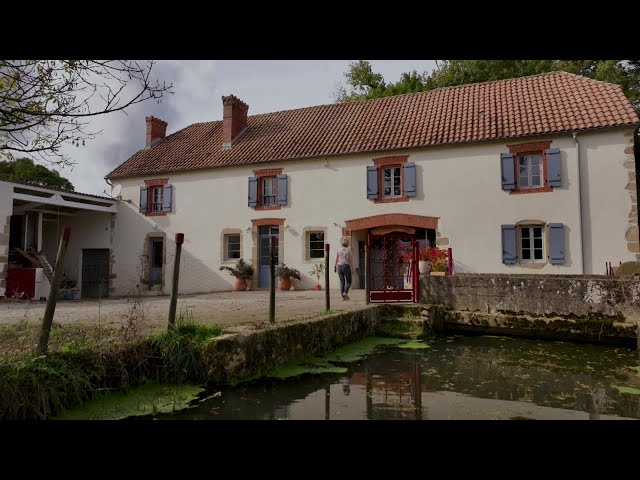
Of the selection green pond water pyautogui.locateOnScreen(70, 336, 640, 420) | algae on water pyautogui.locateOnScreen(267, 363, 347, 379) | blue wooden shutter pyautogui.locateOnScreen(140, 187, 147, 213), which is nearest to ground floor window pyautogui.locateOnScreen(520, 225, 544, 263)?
green pond water pyautogui.locateOnScreen(70, 336, 640, 420)

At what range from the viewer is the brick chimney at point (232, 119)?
57.7 feet

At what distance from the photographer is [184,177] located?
56.8 ft

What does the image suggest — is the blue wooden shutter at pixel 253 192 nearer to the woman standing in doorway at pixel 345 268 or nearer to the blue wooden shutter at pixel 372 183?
the blue wooden shutter at pixel 372 183

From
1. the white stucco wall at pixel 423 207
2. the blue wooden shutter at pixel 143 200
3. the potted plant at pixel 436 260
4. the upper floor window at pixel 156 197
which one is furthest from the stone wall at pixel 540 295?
the blue wooden shutter at pixel 143 200

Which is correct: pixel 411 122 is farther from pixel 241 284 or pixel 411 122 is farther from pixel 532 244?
pixel 241 284

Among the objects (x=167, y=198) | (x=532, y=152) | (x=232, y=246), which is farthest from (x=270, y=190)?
(x=532, y=152)

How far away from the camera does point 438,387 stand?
5.11 m

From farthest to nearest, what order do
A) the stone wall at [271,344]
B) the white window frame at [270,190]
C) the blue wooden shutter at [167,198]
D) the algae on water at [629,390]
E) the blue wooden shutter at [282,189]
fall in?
the blue wooden shutter at [167,198] → the white window frame at [270,190] → the blue wooden shutter at [282,189] → the algae on water at [629,390] → the stone wall at [271,344]

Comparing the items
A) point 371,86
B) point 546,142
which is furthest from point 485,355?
point 371,86

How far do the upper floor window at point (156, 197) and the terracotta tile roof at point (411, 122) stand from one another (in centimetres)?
55

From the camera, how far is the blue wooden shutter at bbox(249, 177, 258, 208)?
632 inches

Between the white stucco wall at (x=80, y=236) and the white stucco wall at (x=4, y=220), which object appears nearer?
the white stucco wall at (x=4, y=220)
